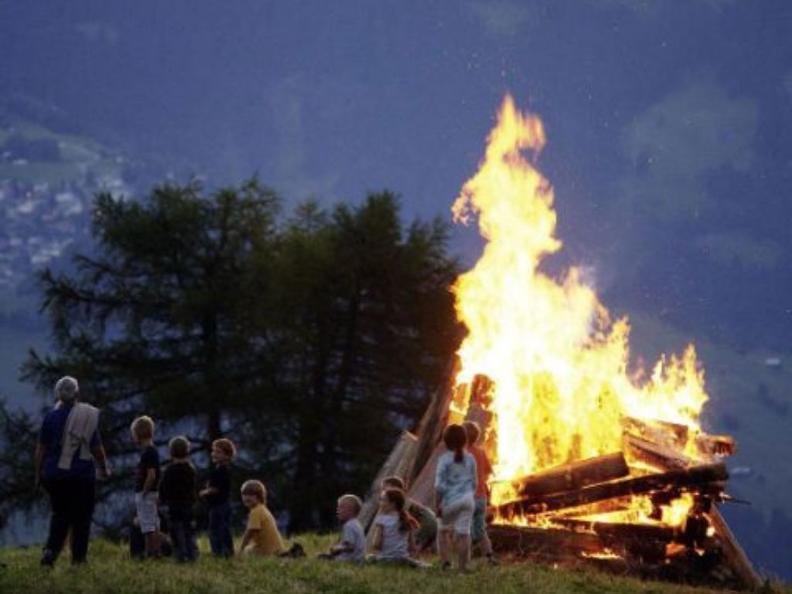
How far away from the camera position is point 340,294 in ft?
129

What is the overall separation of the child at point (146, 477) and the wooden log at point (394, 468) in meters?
6.89

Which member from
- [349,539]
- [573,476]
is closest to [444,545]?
[349,539]

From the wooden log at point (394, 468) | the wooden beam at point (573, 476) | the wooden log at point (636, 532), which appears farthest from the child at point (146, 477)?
the wooden log at point (636, 532)

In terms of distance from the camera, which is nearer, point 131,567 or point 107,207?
point 131,567

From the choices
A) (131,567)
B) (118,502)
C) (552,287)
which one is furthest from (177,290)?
(131,567)

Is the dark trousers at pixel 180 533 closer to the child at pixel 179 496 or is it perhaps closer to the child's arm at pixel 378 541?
the child at pixel 179 496

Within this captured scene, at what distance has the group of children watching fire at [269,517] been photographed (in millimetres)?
13867

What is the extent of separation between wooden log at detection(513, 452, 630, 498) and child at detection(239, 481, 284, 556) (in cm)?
→ 445

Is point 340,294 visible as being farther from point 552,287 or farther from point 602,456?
point 602,456

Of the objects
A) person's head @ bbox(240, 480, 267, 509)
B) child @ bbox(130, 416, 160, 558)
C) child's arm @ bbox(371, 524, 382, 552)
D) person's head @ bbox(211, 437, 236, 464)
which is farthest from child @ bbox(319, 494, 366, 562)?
child @ bbox(130, 416, 160, 558)

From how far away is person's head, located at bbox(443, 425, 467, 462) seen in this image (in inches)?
556

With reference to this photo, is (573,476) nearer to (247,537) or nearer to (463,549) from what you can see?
(463,549)

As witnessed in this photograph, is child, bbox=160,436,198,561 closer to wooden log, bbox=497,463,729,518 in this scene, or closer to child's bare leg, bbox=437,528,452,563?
child's bare leg, bbox=437,528,452,563

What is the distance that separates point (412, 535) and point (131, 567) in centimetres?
567
